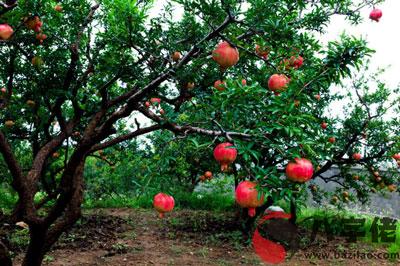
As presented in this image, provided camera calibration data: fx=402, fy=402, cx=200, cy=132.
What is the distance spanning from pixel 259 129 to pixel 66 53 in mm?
2828

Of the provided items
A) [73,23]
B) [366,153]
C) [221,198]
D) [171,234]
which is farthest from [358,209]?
[73,23]

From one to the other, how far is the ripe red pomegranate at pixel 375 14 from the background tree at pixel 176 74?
0.10 m

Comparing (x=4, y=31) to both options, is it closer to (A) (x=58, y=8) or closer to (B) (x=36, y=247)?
(A) (x=58, y=8)

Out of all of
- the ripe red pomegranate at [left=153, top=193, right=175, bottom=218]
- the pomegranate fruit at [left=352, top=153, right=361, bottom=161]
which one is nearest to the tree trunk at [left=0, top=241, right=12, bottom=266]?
the ripe red pomegranate at [left=153, top=193, right=175, bottom=218]

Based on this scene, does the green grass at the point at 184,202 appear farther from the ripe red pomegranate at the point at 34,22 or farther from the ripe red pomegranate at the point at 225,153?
the ripe red pomegranate at the point at 225,153

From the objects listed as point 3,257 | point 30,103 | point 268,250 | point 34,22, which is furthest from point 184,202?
point 34,22

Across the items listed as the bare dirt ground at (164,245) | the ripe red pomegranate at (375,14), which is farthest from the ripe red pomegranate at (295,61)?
the bare dirt ground at (164,245)

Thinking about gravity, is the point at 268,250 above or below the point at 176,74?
below

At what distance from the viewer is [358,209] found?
428 inches

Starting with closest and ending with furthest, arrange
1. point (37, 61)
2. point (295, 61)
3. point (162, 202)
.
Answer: point (162, 202)
point (295, 61)
point (37, 61)

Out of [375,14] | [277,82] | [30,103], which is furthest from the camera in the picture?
[30,103]

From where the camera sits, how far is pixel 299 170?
6.33 feet

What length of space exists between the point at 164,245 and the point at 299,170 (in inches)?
174

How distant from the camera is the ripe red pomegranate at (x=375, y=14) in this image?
3416 millimetres
